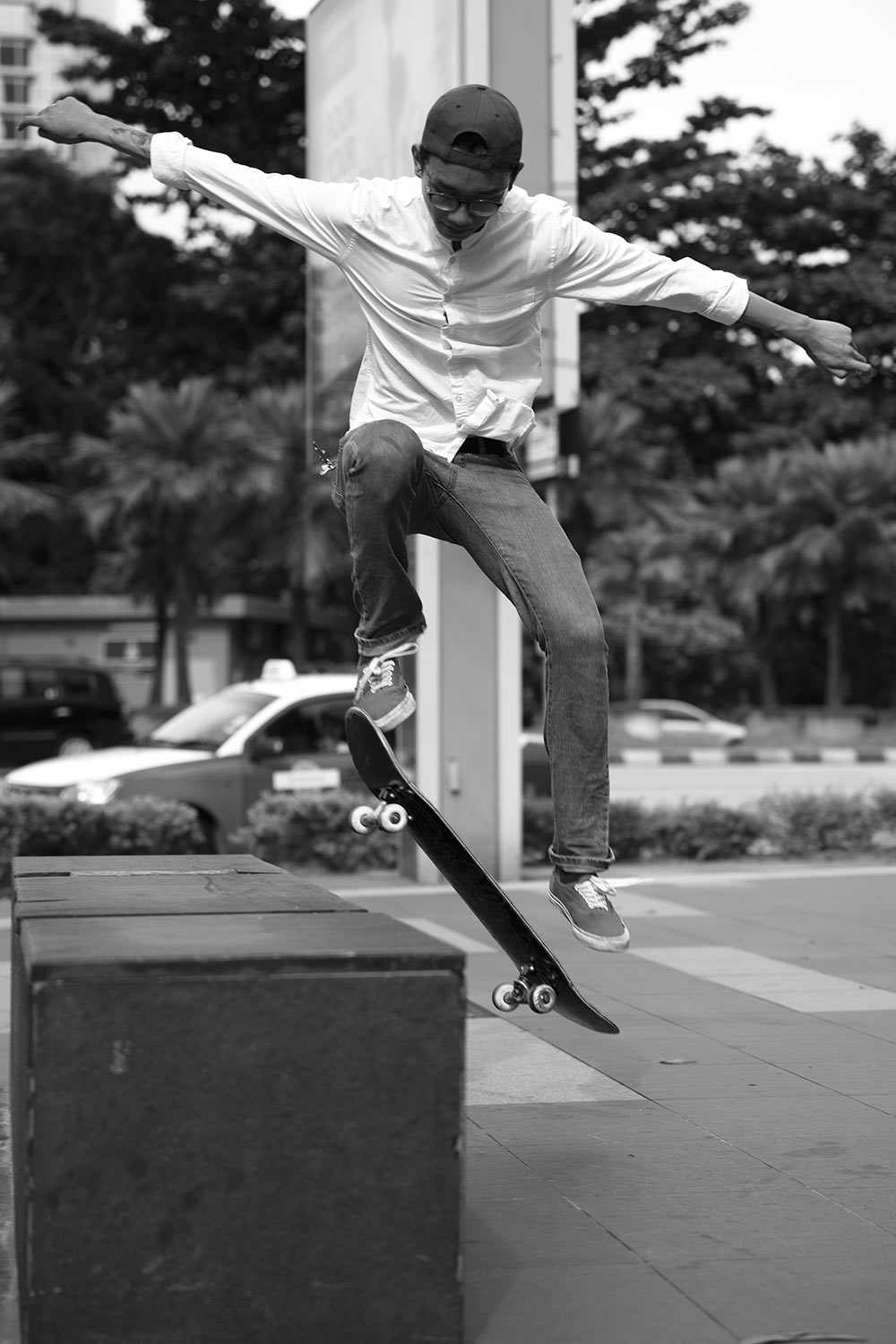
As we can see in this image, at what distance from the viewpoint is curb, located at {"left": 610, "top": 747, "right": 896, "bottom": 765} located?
2509 cm

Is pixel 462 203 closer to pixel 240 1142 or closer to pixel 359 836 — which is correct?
pixel 240 1142

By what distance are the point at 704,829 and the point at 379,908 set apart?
13.3 ft

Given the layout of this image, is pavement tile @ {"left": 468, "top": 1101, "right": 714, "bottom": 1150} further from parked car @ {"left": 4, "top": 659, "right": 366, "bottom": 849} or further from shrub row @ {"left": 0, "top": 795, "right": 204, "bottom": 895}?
parked car @ {"left": 4, "top": 659, "right": 366, "bottom": 849}

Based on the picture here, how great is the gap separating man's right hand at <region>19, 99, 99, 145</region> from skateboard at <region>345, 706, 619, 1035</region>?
167 centimetres

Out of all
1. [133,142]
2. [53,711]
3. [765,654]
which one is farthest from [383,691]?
[765,654]

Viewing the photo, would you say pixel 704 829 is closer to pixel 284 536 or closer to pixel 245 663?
pixel 284 536

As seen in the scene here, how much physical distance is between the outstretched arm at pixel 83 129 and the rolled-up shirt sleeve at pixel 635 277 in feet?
3.74

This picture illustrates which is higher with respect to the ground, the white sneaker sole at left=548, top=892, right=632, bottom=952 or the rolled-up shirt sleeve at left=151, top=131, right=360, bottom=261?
the rolled-up shirt sleeve at left=151, top=131, right=360, bottom=261

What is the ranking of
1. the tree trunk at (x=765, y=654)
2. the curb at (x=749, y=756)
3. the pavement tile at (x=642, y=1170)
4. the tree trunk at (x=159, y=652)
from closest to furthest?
the pavement tile at (x=642, y=1170), the curb at (x=749, y=756), the tree trunk at (x=159, y=652), the tree trunk at (x=765, y=654)

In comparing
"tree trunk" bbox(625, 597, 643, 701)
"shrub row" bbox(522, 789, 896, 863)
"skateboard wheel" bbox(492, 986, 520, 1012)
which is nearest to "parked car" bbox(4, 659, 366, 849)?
"shrub row" bbox(522, 789, 896, 863)

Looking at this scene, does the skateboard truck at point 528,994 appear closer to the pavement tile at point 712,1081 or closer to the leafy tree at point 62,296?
the pavement tile at point 712,1081

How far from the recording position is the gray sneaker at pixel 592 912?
4156mm

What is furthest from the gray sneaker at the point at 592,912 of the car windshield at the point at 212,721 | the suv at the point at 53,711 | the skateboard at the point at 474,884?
the suv at the point at 53,711

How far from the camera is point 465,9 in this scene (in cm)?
1052
